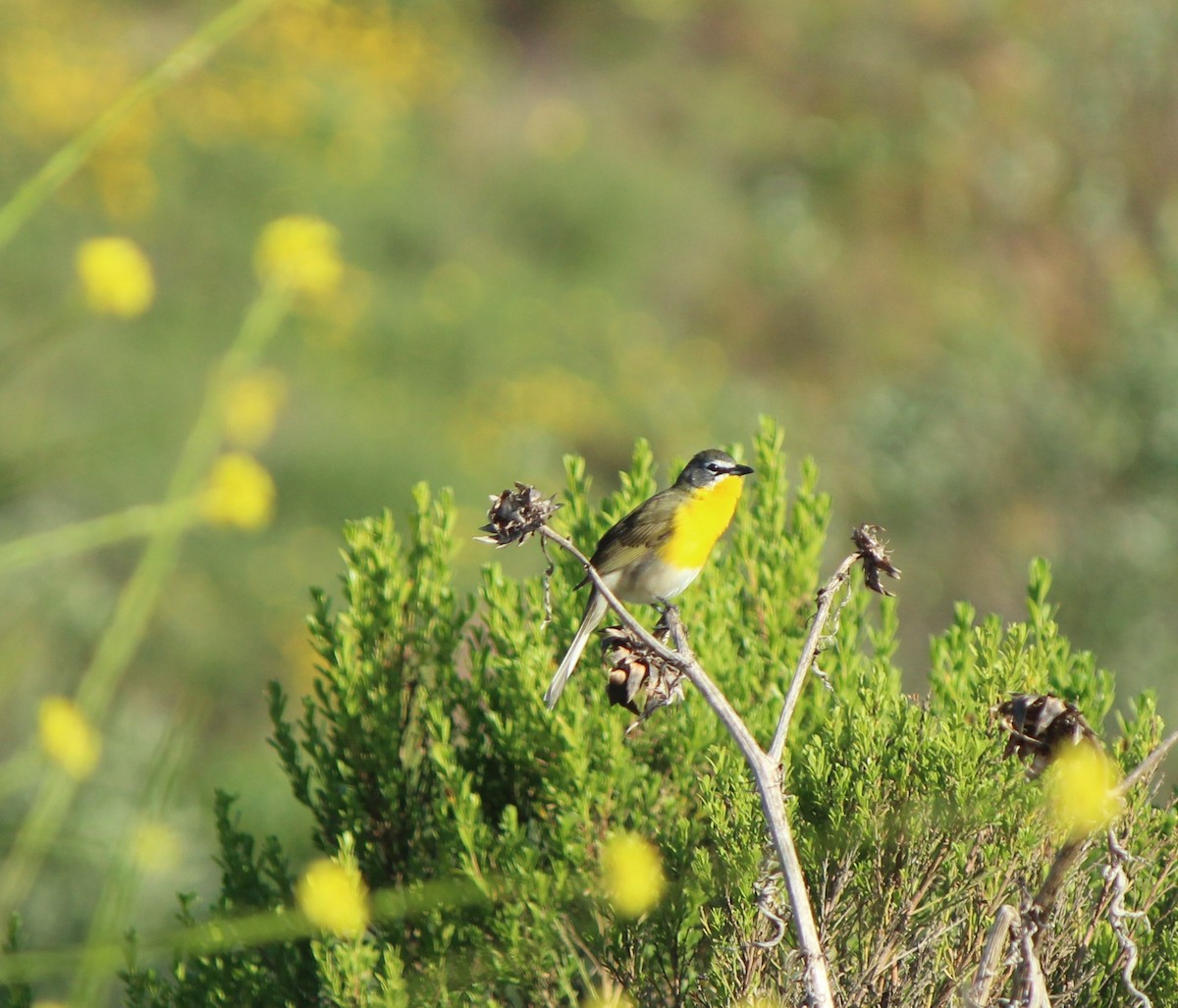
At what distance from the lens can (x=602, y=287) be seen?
1374cm

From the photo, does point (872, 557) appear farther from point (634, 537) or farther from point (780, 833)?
point (634, 537)

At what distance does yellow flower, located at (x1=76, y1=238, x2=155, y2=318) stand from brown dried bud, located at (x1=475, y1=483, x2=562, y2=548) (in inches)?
25.8

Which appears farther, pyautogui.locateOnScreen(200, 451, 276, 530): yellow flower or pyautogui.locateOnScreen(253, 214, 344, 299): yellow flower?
pyautogui.locateOnScreen(253, 214, 344, 299): yellow flower

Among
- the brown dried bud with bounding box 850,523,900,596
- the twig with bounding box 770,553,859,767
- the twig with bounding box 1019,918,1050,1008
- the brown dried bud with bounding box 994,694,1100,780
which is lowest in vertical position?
the twig with bounding box 1019,918,1050,1008

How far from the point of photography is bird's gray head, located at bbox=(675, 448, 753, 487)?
10.0 feet

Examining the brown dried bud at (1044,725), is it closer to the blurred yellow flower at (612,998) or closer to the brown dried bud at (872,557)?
the brown dried bud at (872,557)

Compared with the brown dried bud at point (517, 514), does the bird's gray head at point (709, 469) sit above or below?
above

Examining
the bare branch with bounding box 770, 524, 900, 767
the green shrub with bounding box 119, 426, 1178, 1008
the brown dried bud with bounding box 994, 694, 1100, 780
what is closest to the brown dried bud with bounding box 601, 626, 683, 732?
the bare branch with bounding box 770, 524, 900, 767

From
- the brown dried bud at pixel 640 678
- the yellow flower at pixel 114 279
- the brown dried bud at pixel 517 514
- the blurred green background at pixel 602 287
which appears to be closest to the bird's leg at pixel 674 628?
the brown dried bud at pixel 640 678

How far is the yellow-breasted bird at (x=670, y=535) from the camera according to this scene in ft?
9.74

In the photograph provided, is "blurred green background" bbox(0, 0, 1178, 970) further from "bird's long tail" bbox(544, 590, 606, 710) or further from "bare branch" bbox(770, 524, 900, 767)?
"bare branch" bbox(770, 524, 900, 767)

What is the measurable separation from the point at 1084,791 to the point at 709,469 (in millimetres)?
1694

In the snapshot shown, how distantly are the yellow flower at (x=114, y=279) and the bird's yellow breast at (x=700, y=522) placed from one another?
1.33 m

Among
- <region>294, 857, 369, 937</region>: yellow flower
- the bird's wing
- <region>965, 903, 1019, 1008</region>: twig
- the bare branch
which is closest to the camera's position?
<region>294, 857, 369, 937</region>: yellow flower
